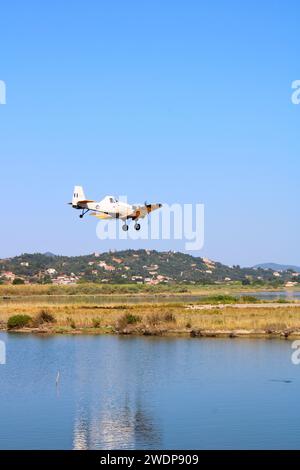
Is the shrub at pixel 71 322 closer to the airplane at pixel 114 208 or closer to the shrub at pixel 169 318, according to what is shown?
the shrub at pixel 169 318

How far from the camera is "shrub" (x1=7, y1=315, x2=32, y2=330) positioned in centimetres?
6782

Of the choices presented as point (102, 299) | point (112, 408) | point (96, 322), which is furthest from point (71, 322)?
point (102, 299)

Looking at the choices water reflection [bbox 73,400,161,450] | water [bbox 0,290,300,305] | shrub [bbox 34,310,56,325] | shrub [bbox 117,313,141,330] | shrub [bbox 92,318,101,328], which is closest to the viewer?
water reflection [bbox 73,400,161,450]

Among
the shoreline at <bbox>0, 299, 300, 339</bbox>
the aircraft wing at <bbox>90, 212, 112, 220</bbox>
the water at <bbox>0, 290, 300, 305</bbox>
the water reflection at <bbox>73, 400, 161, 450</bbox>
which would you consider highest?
the aircraft wing at <bbox>90, 212, 112, 220</bbox>

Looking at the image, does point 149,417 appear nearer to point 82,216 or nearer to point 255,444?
point 255,444

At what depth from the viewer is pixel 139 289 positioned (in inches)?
6388

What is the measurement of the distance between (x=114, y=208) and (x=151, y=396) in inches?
364

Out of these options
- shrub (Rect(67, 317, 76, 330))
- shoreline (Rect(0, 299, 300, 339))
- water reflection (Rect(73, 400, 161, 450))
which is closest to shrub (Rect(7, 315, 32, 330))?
shoreline (Rect(0, 299, 300, 339))

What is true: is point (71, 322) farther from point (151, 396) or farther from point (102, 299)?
point (102, 299)

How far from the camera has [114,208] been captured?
35.3 meters

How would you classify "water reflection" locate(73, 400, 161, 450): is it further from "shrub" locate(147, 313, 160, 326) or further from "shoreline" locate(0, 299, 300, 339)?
"shrub" locate(147, 313, 160, 326)

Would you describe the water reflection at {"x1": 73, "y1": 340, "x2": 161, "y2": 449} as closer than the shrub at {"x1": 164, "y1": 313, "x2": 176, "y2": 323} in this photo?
Yes
